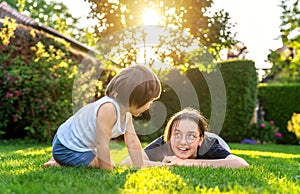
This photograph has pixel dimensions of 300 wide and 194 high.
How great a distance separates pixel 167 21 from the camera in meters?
8.44

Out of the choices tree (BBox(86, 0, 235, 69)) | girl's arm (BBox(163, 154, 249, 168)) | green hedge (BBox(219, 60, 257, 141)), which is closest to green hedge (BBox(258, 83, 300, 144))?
green hedge (BBox(219, 60, 257, 141))

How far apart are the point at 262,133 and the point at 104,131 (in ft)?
35.7

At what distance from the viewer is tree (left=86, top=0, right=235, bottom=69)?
833cm

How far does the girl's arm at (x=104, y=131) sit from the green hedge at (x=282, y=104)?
11976 mm

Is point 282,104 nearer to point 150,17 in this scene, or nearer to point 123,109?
point 150,17

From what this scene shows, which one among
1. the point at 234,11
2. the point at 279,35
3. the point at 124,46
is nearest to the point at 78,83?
the point at 124,46

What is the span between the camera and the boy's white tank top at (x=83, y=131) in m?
3.58

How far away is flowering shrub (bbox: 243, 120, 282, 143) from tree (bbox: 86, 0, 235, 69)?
527 cm

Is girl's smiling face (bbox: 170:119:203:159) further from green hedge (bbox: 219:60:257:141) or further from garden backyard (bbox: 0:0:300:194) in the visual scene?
green hedge (bbox: 219:60:257:141)

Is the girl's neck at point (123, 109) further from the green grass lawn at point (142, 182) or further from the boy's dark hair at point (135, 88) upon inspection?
the green grass lawn at point (142, 182)

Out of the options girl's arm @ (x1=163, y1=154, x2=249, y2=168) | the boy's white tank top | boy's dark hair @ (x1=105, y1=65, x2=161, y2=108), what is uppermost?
boy's dark hair @ (x1=105, y1=65, x2=161, y2=108)

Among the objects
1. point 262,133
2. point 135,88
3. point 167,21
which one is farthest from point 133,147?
point 262,133

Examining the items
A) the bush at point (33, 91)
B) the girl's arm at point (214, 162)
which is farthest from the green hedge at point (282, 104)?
the girl's arm at point (214, 162)

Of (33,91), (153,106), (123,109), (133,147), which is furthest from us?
(153,106)
